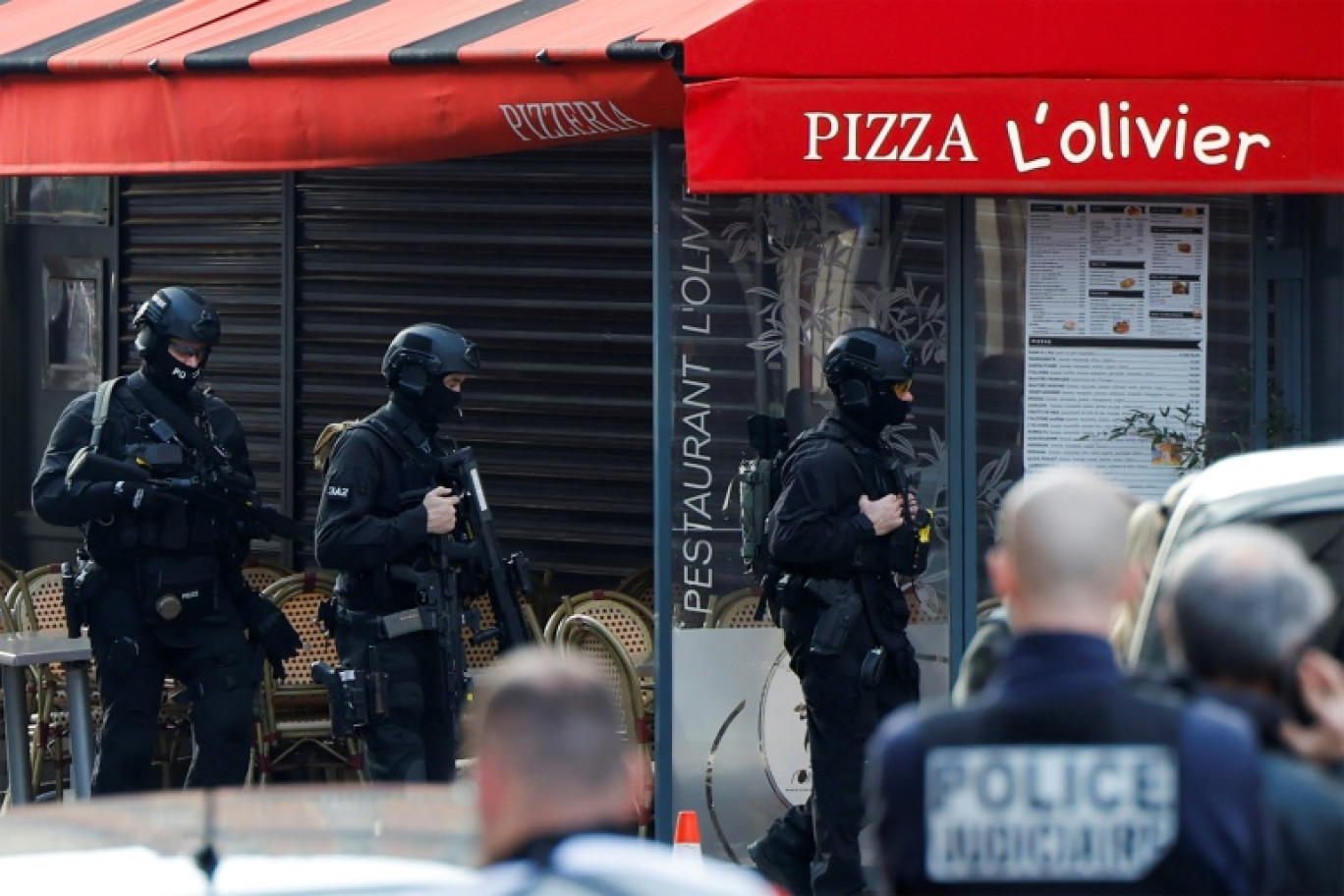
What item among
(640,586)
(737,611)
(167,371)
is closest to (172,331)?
(167,371)

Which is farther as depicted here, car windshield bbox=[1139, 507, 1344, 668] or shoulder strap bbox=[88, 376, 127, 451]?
shoulder strap bbox=[88, 376, 127, 451]

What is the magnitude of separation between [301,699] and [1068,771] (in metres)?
6.04

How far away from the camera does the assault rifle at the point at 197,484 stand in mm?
7328

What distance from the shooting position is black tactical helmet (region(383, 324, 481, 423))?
7195mm

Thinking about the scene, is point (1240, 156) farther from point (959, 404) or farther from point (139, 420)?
point (139, 420)

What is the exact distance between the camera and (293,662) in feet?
28.9

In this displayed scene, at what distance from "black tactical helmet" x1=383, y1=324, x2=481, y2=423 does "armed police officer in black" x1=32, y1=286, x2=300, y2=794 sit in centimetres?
75

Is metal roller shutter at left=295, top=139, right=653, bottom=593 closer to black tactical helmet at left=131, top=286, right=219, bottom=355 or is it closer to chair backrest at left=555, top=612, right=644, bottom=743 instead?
chair backrest at left=555, top=612, right=644, bottom=743

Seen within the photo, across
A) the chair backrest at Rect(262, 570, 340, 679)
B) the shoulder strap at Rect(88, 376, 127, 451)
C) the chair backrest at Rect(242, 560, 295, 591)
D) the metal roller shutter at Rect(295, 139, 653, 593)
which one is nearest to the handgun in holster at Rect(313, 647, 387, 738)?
the shoulder strap at Rect(88, 376, 127, 451)

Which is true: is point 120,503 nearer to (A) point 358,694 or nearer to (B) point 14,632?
(A) point 358,694

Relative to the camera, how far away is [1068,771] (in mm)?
2914

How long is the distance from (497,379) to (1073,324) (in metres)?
3.23

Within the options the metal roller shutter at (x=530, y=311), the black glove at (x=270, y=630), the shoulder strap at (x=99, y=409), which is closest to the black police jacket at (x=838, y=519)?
the black glove at (x=270, y=630)

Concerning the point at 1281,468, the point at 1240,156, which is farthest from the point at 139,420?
the point at 1281,468
